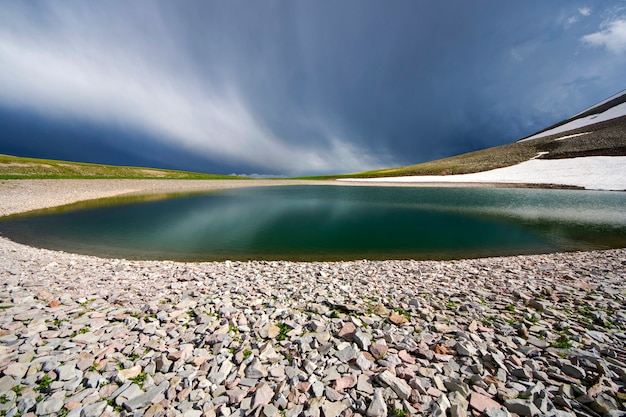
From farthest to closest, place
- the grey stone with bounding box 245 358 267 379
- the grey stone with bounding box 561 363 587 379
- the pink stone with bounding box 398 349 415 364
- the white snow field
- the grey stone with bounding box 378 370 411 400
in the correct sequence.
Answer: the white snow field → the pink stone with bounding box 398 349 415 364 → the grey stone with bounding box 245 358 267 379 → the grey stone with bounding box 561 363 587 379 → the grey stone with bounding box 378 370 411 400

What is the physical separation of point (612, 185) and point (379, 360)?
75.5 metres

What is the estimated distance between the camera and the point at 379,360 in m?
4.72

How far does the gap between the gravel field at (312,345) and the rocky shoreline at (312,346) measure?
0.03m

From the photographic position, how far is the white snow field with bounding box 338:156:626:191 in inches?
2138

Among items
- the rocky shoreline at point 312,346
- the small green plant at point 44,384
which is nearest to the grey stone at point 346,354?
the rocky shoreline at point 312,346

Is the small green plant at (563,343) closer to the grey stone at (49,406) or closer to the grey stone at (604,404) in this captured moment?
the grey stone at (604,404)

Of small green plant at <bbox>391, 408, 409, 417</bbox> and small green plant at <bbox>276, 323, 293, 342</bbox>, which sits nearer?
small green plant at <bbox>391, 408, 409, 417</bbox>

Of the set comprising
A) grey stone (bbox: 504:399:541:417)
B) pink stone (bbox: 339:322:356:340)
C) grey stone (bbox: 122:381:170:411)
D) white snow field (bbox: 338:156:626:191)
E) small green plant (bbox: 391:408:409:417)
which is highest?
white snow field (bbox: 338:156:626:191)

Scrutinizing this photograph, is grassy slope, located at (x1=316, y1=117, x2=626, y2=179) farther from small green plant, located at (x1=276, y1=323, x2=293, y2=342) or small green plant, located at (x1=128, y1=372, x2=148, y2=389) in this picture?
small green plant, located at (x1=128, y1=372, x2=148, y2=389)

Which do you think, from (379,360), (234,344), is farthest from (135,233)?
(379,360)

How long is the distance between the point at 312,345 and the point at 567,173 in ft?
292

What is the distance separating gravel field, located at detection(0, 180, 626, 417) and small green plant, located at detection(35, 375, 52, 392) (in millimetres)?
20

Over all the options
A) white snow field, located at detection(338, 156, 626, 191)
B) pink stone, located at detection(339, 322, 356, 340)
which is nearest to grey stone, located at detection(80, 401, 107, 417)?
pink stone, located at detection(339, 322, 356, 340)

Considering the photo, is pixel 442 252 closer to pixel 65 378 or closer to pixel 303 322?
pixel 303 322
